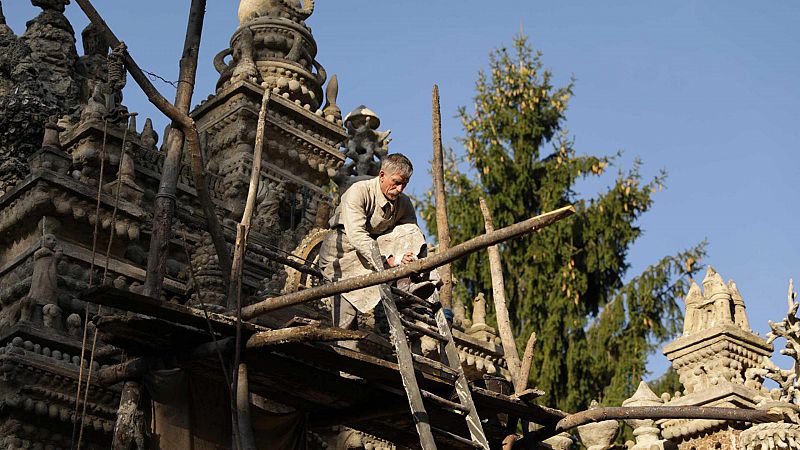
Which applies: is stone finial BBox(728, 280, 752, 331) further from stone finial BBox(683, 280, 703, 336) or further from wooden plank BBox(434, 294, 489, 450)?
wooden plank BBox(434, 294, 489, 450)

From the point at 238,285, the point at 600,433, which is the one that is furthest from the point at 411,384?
the point at 600,433

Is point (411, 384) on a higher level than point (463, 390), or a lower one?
lower

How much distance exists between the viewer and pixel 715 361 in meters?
18.6

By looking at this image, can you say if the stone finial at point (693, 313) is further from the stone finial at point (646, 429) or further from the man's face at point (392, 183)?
the man's face at point (392, 183)

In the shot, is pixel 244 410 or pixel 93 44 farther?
pixel 93 44

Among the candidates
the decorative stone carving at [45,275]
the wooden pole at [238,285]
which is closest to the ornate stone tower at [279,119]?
the decorative stone carving at [45,275]

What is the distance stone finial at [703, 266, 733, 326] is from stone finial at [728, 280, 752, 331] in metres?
0.08

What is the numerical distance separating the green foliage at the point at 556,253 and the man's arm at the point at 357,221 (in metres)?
16.1

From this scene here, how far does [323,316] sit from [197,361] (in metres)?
4.76

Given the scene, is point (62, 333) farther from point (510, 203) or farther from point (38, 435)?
point (510, 203)

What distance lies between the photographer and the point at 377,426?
11367mm

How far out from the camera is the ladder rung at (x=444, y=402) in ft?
34.0

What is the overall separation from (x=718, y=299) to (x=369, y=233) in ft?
29.9

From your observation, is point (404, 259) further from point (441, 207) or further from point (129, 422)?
point (129, 422)
